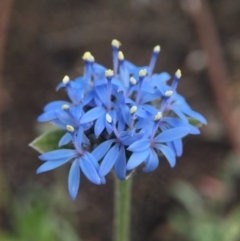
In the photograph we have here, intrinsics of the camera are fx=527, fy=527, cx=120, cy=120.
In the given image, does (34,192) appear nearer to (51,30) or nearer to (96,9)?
(51,30)

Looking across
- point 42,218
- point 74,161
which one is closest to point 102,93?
point 74,161

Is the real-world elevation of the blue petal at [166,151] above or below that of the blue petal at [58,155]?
below

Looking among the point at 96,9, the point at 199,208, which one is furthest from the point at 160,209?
the point at 96,9

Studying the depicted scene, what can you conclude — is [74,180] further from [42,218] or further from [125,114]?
[42,218]

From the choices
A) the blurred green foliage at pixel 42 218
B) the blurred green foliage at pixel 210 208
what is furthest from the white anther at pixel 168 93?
the blurred green foliage at pixel 210 208

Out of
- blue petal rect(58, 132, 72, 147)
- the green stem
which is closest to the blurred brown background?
the green stem

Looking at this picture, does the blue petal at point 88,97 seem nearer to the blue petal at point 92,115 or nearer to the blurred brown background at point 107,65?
the blue petal at point 92,115

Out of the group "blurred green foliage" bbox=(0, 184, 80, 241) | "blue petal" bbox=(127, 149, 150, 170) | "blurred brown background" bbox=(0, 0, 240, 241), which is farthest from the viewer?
"blurred brown background" bbox=(0, 0, 240, 241)

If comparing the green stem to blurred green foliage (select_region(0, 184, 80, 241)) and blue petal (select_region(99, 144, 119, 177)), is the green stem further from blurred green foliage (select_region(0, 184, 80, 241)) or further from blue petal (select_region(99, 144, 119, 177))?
blurred green foliage (select_region(0, 184, 80, 241))
